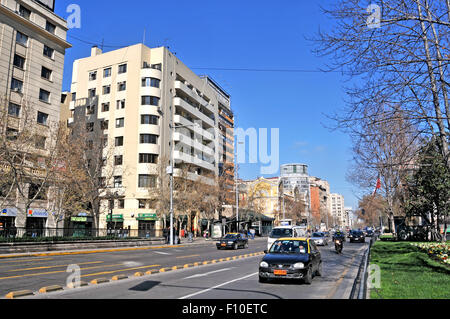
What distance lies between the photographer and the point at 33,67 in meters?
38.9

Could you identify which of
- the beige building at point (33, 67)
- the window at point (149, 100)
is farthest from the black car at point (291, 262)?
the window at point (149, 100)

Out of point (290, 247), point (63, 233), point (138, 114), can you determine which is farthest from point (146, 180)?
point (290, 247)

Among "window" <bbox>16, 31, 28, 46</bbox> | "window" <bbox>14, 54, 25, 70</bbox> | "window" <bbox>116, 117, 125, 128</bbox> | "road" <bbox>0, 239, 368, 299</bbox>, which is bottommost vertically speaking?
"road" <bbox>0, 239, 368, 299</bbox>

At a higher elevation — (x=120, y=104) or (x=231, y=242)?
(x=120, y=104)

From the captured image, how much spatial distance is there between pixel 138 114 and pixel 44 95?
15894 millimetres

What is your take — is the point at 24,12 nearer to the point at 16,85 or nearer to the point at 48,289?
the point at 16,85

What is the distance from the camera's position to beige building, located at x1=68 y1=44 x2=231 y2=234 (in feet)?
174

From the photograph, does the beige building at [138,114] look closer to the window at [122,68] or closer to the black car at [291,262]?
the window at [122,68]

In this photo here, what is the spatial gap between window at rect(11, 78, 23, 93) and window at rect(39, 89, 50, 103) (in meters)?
2.35

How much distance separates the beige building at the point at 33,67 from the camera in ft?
117

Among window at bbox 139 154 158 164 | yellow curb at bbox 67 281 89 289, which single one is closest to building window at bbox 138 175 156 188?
window at bbox 139 154 158 164

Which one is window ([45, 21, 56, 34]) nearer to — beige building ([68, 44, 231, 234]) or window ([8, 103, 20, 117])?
window ([8, 103, 20, 117])

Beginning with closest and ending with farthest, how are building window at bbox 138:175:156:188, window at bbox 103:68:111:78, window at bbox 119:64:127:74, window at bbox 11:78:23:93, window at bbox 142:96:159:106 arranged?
window at bbox 11:78:23:93, building window at bbox 138:175:156:188, window at bbox 142:96:159:106, window at bbox 119:64:127:74, window at bbox 103:68:111:78

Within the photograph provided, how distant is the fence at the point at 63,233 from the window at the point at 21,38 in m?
21.6
